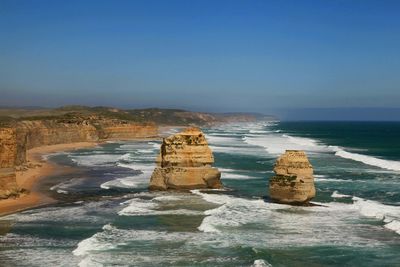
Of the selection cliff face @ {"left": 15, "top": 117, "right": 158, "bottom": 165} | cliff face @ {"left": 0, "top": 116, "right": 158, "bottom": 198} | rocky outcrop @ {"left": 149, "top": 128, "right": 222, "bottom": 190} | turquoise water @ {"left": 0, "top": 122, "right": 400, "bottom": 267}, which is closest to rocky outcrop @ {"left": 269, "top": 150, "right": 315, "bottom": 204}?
turquoise water @ {"left": 0, "top": 122, "right": 400, "bottom": 267}

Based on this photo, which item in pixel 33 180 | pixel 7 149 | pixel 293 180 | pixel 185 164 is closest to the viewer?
pixel 293 180

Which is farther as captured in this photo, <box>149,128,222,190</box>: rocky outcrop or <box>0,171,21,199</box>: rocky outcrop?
<box>149,128,222,190</box>: rocky outcrop

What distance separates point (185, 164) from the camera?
34.2 m

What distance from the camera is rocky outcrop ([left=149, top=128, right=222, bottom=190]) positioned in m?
34.1

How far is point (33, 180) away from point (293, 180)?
21.6 meters

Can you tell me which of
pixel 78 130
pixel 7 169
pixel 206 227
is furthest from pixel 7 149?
pixel 78 130

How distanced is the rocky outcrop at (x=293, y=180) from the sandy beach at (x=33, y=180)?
1286 cm

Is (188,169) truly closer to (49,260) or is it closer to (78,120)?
(49,260)

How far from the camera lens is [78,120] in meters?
94.1

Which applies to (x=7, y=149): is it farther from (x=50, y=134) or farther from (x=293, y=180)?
(x=50, y=134)

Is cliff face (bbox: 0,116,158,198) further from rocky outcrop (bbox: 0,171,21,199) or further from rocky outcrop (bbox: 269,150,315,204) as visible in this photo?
rocky outcrop (bbox: 269,150,315,204)

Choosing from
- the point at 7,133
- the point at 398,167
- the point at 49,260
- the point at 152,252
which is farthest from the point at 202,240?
the point at 398,167

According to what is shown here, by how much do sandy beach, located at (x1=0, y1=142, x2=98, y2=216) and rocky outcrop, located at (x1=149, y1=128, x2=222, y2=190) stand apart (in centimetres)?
677

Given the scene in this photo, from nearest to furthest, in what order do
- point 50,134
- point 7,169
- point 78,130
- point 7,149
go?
point 7,169, point 7,149, point 50,134, point 78,130
